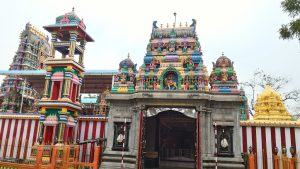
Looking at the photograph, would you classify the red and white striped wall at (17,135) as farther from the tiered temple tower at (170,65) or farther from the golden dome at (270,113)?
the golden dome at (270,113)

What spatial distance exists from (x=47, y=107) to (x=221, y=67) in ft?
41.2

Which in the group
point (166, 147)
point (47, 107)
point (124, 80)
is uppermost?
point (124, 80)

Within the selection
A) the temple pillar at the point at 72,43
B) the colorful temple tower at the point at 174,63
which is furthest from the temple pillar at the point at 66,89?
the colorful temple tower at the point at 174,63

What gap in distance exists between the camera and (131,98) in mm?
16375

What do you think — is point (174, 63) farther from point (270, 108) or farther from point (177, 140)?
point (177, 140)

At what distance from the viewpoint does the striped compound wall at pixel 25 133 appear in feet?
61.3

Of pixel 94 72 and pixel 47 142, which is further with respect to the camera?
pixel 94 72

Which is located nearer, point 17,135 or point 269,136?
point 269,136

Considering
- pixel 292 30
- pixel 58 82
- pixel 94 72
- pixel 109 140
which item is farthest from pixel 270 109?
pixel 94 72

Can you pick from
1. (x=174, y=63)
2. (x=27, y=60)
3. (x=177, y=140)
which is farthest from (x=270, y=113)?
(x=27, y=60)

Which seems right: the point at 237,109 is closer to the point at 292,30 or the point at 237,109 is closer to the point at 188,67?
the point at 188,67

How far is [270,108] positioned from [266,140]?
271 centimetres

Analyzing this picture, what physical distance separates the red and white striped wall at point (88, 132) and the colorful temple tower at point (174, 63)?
464 centimetres

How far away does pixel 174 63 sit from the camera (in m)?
17.0
